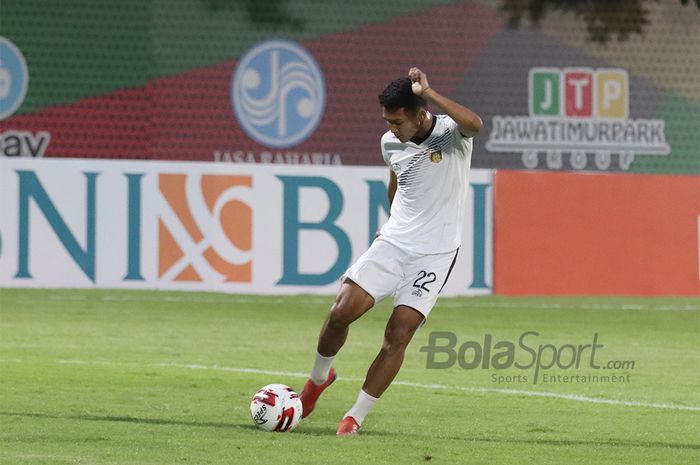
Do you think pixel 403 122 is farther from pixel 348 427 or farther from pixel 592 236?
pixel 592 236

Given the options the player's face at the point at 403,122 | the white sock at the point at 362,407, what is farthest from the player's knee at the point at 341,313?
the player's face at the point at 403,122

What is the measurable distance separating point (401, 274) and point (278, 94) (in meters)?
14.0

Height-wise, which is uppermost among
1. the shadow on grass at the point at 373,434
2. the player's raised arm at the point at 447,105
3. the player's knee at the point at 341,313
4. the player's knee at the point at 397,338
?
the player's raised arm at the point at 447,105

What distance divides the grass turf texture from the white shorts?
0.69m

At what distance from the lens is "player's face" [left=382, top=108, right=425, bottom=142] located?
25.5ft

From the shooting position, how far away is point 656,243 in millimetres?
17750

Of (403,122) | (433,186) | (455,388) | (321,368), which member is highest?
(403,122)

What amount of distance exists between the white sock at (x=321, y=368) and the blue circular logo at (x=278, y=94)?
13570 millimetres

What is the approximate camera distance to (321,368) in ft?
26.5

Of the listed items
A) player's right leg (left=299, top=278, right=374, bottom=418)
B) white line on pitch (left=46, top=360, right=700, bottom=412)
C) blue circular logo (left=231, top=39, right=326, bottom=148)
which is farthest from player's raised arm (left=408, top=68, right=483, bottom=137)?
blue circular logo (left=231, top=39, right=326, bottom=148)

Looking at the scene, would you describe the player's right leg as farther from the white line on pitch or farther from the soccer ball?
the white line on pitch

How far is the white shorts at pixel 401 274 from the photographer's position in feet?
25.9

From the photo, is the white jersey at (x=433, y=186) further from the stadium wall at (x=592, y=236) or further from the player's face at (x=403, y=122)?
the stadium wall at (x=592, y=236)

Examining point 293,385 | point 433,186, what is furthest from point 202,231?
point 433,186
